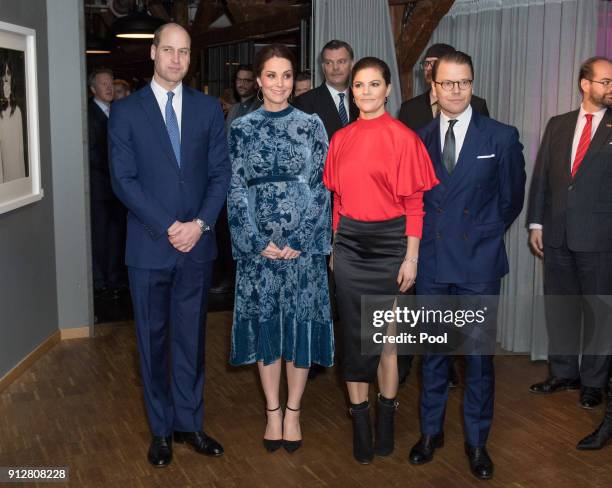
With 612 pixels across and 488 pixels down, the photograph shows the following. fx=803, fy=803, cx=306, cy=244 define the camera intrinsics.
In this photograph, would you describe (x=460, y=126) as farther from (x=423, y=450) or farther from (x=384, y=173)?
(x=423, y=450)

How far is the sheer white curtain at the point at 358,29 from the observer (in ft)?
18.4

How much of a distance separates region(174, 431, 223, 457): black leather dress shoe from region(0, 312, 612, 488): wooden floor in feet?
0.14

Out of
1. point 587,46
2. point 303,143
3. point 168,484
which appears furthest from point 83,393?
point 587,46

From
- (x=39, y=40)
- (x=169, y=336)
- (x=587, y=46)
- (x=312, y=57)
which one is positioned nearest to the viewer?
(x=169, y=336)

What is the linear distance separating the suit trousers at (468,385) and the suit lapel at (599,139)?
1.17 meters

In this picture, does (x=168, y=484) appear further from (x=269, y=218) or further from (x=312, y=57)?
(x=312, y=57)

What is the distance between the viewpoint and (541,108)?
4.91m

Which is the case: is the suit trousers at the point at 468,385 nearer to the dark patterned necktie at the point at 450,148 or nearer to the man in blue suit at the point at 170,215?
the dark patterned necktie at the point at 450,148

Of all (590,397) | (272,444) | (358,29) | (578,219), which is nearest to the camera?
(272,444)

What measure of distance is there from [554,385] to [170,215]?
2.45m

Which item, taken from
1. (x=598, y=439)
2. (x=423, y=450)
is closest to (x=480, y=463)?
(x=423, y=450)

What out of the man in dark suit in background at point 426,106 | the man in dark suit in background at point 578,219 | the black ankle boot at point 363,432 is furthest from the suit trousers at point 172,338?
the man in dark suit in background at point 578,219

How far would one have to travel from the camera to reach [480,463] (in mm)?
3359

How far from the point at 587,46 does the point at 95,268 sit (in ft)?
14.1
